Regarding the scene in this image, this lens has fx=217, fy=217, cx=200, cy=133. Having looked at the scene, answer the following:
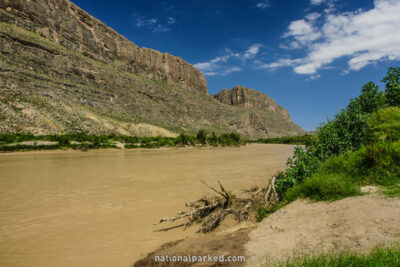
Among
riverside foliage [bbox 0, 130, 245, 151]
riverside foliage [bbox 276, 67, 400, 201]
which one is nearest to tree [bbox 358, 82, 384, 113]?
riverside foliage [bbox 276, 67, 400, 201]

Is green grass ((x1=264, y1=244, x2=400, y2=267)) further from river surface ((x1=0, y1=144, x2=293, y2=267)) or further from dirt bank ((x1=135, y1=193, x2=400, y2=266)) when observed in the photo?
river surface ((x1=0, y1=144, x2=293, y2=267))

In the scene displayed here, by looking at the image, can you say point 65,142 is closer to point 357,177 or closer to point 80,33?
point 357,177

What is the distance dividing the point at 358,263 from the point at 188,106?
149864 millimetres

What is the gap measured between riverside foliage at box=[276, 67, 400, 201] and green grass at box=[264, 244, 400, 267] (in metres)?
3.17

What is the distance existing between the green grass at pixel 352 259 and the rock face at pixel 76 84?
64530 millimetres

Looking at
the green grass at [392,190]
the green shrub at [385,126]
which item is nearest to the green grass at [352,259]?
the green grass at [392,190]

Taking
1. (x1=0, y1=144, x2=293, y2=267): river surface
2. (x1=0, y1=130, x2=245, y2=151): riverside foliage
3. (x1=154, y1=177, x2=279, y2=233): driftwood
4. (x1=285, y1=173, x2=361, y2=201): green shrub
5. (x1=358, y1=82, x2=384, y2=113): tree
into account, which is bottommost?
(x1=0, y1=144, x2=293, y2=267): river surface

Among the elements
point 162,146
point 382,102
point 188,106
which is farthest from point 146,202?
point 188,106

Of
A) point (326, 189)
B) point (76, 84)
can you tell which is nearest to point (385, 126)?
point (326, 189)

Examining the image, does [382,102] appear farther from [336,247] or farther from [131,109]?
[131,109]

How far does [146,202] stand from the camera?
10.7 m

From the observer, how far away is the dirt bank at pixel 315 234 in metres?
4.23

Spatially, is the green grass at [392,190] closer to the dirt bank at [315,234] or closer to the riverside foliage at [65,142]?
the dirt bank at [315,234]

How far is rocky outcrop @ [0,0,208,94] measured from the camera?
9927 centimetres
